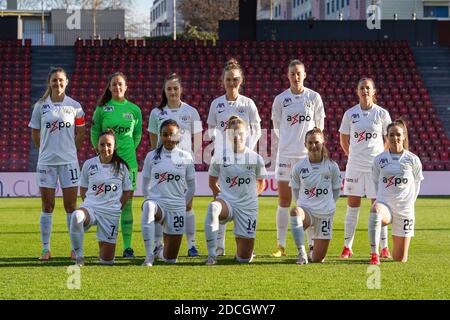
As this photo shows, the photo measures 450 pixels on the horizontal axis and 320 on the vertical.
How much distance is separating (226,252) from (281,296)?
385cm

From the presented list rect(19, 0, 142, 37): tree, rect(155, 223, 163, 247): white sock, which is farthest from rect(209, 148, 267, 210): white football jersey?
rect(19, 0, 142, 37): tree

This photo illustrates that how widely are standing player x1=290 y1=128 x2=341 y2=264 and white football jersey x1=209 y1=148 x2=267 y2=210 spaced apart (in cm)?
46

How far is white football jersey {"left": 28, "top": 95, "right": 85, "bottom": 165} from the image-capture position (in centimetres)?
1057

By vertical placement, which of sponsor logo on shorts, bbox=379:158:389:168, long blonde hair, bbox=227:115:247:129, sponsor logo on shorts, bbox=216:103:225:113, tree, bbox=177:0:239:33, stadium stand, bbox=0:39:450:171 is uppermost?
tree, bbox=177:0:239:33

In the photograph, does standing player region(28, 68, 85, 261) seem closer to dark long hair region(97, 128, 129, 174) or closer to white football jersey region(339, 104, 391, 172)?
dark long hair region(97, 128, 129, 174)

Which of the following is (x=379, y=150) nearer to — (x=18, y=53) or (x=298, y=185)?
(x=298, y=185)

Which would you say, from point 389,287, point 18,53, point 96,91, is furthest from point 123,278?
point 18,53

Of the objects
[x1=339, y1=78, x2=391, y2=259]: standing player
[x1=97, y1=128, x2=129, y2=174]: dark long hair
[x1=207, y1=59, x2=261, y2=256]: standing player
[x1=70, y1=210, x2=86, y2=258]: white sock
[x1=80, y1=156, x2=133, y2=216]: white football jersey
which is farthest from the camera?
[x1=339, y1=78, x2=391, y2=259]: standing player

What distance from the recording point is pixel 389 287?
8.07 m

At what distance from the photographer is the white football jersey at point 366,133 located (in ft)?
36.9

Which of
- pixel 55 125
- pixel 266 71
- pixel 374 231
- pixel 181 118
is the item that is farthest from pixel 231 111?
pixel 266 71

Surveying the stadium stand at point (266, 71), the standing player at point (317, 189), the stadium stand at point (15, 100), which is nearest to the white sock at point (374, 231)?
the standing player at point (317, 189)

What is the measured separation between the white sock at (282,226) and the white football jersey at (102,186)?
6.59 feet

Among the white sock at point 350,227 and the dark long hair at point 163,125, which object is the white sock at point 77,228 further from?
the white sock at point 350,227
